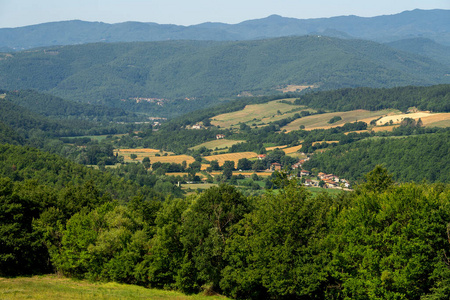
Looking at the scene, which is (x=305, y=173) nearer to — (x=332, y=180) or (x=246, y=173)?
(x=332, y=180)

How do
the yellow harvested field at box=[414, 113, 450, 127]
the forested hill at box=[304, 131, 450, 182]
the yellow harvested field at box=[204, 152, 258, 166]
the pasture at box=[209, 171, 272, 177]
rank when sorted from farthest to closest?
the yellow harvested field at box=[414, 113, 450, 127], the yellow harvested field at box=[204, 152, 258, 166], the pasture at box=[209, 171, 272, 177], the forested hill at box=[304, 131, 450, 182]

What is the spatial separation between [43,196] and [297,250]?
25891mm

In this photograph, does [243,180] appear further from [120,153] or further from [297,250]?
[297,250]

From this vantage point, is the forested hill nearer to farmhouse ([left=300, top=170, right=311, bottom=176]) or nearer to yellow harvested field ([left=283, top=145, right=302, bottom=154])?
farmhouse ([left=300, top=170, right=311, bottom=176])

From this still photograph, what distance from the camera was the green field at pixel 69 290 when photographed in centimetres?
3944

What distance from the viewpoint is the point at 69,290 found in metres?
42.7

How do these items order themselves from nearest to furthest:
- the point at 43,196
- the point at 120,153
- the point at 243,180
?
the point at 43,196
the point at 243,180
the point at 120,153

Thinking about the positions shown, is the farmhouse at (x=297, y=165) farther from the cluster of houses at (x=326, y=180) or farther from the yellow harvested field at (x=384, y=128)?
the yellow harvested field at (x=384, y=128)

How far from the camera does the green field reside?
39438 millimetres

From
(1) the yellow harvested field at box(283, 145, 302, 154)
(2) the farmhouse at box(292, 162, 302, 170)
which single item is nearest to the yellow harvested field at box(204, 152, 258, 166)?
(1) the yellow harvested field at box(283, 145, 302, 154)

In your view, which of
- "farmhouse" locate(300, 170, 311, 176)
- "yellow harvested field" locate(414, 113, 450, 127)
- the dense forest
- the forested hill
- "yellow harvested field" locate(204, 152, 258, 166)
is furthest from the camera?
"yellow harvested field" locate(414, 113, 450, 127)

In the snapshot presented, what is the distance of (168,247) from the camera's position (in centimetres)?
4725

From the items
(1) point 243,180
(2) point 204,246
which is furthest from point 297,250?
(1) point 243,180

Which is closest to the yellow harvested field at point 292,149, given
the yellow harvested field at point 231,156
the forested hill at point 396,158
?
the yellow harvested field at point 231,156
